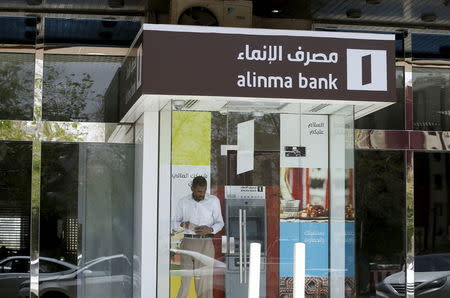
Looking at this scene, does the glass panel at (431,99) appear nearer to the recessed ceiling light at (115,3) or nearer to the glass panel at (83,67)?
the glass panel at (83,67)

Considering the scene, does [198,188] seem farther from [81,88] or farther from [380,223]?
[380,223]

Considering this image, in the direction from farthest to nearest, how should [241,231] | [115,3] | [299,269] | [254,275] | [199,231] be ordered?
1. [115,3]
2. [199,231]
3. [241,231]
4. [254,275]
5. [299,269]

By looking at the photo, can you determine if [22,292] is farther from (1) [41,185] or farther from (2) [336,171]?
(2) [336,171]

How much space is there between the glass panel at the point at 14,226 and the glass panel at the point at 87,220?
0.19 meters

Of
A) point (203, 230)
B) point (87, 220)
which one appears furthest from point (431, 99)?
point (87, 220)

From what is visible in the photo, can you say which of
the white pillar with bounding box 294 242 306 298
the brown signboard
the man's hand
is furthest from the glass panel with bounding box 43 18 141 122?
the white pillar with bounding box 294 242 306 298

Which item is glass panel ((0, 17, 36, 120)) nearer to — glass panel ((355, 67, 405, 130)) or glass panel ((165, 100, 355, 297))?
glass panel ((165, 100, 355, 297))

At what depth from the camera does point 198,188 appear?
8.95 metres

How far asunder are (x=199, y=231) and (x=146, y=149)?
107 centimetres

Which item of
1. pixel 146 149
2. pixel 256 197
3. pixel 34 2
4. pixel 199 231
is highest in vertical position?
pixel 34 2

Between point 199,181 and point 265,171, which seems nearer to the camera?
point 265,171

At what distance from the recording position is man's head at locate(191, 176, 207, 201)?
888 centimetres

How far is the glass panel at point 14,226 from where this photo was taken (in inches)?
376

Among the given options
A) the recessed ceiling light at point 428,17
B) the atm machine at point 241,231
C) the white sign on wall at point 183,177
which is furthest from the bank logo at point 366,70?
the recessed ceiling light at point 428,17
